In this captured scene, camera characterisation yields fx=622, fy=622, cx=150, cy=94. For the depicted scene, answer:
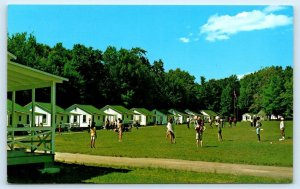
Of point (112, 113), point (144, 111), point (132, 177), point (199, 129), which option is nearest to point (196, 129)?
point (199, 129)

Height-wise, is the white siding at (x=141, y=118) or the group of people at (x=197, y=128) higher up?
the white siding at (x=141, y=118)

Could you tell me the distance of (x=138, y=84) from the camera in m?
16.4

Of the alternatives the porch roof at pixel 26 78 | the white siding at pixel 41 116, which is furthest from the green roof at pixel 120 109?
the porch roof at pixel 26 78

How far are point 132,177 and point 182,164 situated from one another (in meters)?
1.77

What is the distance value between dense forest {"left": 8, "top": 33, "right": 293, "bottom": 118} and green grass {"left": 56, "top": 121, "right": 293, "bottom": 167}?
659mm

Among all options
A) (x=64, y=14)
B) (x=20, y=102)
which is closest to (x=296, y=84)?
(x=64, y=14)

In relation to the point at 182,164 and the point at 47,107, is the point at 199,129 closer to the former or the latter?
the point at 182,164

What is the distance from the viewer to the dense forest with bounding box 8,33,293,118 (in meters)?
15.1

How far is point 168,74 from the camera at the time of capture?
15727 mm

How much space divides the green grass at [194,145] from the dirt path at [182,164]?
19 cm

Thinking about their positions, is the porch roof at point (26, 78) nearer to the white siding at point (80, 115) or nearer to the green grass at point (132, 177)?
the white siding at point (80, 115)

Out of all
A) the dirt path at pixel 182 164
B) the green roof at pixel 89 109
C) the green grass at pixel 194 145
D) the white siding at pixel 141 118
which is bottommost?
the dirt path at pixel 182 164

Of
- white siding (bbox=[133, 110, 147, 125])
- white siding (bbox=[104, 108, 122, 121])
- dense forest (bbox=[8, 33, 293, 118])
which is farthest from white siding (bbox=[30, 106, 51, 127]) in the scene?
white siding (bbox=[133, 110, 147, 125])

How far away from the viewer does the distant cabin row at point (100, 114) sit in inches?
640
